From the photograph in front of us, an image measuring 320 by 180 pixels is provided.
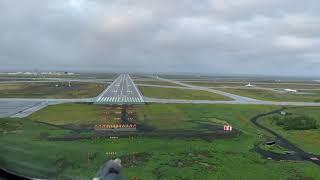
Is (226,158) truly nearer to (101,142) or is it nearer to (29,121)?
(101,142)

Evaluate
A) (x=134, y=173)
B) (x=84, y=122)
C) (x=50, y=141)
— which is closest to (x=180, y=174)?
(x=134, y=173)

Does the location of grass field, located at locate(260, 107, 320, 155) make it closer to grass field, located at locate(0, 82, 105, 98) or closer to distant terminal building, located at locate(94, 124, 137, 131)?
distant terminal building, located at locate(94, 124, 137, 131)

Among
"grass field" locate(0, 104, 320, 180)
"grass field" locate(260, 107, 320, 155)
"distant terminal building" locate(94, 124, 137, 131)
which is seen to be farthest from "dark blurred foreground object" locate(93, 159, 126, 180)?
"distant terminal building" locate(94, 124, 137, 131)

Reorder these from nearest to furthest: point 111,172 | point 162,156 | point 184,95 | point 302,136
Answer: point 111,172 < point 162,156 < point 302,136 < point 184,95

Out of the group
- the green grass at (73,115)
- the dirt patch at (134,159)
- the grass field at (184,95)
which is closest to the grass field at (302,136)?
the dirt patch at (134,159)

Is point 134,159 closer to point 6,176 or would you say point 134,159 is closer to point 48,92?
point 6,176

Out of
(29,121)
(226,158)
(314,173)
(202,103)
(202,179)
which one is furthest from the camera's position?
(202,103)

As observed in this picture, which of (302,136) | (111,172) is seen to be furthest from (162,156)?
(111,172)

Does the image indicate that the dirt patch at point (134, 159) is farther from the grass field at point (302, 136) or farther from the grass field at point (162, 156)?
the grass field at point (302, 136)
